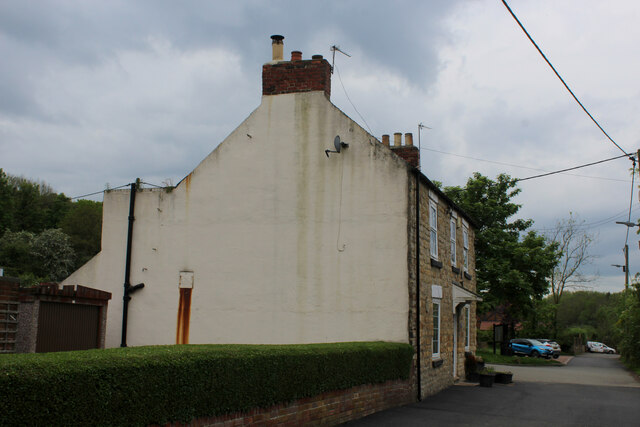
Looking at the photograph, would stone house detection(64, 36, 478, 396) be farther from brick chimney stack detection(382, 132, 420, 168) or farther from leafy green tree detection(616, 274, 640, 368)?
leafy green tree detection(616, 274, 640, 368)

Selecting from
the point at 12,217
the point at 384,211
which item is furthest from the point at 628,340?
the point at 12,217

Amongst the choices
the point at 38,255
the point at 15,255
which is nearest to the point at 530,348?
the point at 38,255

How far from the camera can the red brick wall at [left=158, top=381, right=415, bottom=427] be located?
27.5ft

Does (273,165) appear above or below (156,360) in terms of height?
above

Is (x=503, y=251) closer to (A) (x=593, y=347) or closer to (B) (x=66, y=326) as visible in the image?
(B) (x=66, y=326)

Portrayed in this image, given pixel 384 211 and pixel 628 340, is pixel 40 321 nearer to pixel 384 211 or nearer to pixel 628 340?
pixel 384 211

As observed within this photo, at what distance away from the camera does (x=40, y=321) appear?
40.9 feet

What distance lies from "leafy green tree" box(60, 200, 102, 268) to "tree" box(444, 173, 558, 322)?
114 feet

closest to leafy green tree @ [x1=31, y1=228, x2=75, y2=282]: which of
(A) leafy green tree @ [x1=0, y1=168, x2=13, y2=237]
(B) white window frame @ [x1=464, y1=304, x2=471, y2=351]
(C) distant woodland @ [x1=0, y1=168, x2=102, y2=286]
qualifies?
(C) distant woodland @ [x1=0, y1=168, x2=102, y2=286]

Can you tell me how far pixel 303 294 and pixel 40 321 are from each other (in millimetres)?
6086

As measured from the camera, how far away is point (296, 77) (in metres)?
15.9

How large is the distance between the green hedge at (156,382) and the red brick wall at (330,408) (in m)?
0.14

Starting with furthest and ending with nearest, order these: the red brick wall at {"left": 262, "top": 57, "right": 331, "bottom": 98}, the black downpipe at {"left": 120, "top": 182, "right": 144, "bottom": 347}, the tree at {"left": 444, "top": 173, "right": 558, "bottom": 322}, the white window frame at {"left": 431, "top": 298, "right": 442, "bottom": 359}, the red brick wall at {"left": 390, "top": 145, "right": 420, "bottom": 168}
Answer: the tree at {"left": 444, "top": 173, "right": 558, "bottom": 322} < the red brick wall at {"left": 390, "top": 145, "right": 420, "bottom": 168} < the white window frame at {"left": 431, "top": 298, "right": 442, "bottom": 359} < the black downpipe at {"left": 120, "top": 182, "right": 144, "bottom": 347} < the red brick wall at {"left": 262, "top": 57, "right": 331, "bottom": 98}

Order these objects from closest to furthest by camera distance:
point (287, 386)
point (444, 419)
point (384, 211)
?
point (287, 386), point (444, 419), point (384, 211)
